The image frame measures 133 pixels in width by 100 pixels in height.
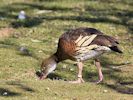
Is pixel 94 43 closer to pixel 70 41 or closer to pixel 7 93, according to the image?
pixel 70 41

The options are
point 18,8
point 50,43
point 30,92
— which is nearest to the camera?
point 30,92

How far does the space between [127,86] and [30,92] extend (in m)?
2.32

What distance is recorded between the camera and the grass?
380 inches

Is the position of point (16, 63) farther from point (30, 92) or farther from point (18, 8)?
point (18, 8)

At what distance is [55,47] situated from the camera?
15047mm

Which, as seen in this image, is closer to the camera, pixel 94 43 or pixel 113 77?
pixel 94 43

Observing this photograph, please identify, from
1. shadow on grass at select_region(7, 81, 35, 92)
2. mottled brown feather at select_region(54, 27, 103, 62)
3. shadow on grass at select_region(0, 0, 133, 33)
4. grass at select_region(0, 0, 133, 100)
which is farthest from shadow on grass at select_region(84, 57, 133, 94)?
shadow on grass at select_region(0, 0, 133, 33)

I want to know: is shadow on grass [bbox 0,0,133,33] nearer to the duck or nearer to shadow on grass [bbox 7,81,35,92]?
the duck

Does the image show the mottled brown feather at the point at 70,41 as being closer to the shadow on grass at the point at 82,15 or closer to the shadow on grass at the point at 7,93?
the shadow on grass at the point at 7,93

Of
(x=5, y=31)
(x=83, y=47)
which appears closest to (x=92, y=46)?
(x=83, y=47)

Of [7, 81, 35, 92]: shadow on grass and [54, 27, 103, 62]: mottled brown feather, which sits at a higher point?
[54, 27, 103, 62]: mottled brown feather

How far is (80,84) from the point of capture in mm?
10359

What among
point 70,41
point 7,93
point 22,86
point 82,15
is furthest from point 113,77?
point 82,15

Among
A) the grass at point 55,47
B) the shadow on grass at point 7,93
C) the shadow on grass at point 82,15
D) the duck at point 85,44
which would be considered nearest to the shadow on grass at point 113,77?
the grass at point 55,47
